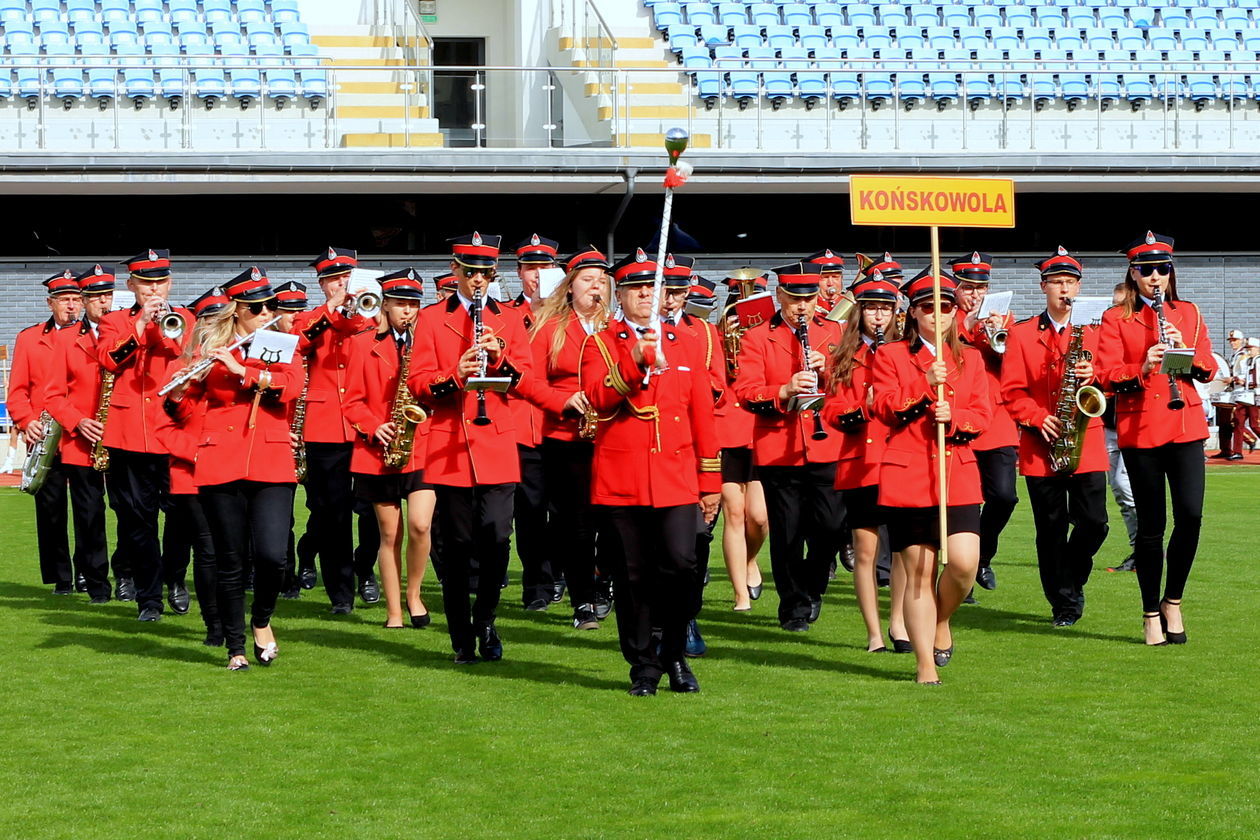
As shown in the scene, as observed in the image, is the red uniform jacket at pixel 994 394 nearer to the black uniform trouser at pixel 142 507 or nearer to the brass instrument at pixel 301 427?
the brass instrument at pixel 301 427

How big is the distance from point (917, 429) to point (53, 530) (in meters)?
6.62

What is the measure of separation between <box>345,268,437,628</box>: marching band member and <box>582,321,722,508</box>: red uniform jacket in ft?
7.85

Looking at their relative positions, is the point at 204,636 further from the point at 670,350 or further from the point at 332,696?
the point at 670,350

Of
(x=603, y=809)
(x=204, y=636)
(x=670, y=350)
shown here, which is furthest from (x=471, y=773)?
(x=204, y=636)

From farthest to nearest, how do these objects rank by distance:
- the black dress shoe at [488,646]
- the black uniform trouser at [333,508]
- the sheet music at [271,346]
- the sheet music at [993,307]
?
the black uniform trouser at [333,508] < the sheet music at [993,307] < the black dress shoe at [488,646] < the sheet music at [271,346]

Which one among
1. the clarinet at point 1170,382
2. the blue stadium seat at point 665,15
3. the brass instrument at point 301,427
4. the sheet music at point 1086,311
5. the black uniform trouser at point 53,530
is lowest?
the black uniform trouser at point 53,530


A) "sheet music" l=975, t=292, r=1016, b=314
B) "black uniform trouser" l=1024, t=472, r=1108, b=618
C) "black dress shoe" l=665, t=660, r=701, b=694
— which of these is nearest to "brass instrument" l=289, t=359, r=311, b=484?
"black dress shoe" l=665, t=660, r=701, b=694

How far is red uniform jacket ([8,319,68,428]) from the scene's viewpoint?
12.1 metres

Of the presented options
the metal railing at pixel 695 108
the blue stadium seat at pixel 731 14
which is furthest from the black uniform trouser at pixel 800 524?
the blue stadium seat at pixel 731 14

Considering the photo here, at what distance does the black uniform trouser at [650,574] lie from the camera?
26.8ft

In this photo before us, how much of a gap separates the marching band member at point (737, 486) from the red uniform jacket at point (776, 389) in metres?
0.33

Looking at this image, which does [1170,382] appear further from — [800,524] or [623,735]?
[623,735]

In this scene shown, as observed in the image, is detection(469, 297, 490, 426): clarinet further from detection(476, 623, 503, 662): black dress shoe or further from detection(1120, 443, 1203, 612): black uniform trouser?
detection(1120, 443, 1203, 612): black uniform trouser

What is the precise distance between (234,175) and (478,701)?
56.8 ft
